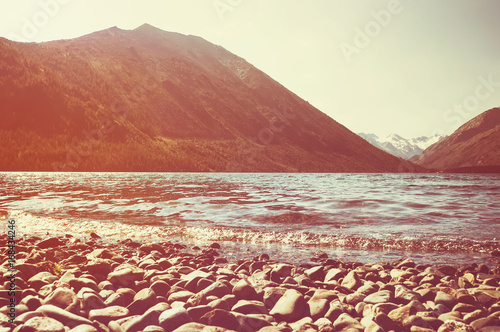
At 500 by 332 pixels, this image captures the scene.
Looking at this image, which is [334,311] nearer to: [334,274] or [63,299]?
[334,274]

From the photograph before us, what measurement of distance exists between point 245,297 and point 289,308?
3.29 ft

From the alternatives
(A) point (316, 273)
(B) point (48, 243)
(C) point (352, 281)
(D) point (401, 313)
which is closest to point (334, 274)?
(A) point (316, 273)

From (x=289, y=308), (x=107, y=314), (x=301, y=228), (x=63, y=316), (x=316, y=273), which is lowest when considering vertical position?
(x=301, y=228)

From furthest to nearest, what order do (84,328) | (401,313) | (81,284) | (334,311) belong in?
(81,284) → (334,311) → (401,313) → (84,328)

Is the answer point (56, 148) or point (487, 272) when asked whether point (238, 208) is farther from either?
point (56, 148)

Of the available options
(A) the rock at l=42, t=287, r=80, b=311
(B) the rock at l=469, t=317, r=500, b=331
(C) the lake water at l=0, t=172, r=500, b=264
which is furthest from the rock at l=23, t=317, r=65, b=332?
(C) the lake water at l=0, t=172, r=500, b=264

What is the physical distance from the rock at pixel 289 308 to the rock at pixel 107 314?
2467mm

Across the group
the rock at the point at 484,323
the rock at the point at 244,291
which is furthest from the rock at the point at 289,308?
the rock at the point at 484,323

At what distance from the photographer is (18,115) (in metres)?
176

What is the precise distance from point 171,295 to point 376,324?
3.57 metres

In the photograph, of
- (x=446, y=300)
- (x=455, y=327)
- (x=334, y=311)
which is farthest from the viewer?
(x=446, y=300)

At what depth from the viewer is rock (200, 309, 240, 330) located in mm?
5586

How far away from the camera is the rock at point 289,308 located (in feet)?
19.9

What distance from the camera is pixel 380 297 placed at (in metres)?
6.69
